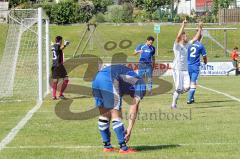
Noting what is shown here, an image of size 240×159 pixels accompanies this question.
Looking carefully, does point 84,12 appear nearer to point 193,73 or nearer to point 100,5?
point 100,5

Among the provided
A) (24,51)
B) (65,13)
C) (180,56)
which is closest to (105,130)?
(180,56)

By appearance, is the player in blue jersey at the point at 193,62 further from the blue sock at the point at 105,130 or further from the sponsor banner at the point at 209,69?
the sponsor banner at the point at 209,69

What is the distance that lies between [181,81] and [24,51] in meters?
8.27

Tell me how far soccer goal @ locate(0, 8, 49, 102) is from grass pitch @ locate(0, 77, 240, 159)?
99.3 inches

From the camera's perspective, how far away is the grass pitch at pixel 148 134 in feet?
33.0

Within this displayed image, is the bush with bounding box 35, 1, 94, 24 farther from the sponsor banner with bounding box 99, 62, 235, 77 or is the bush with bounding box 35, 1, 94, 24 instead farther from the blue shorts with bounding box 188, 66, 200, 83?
the blue shorts with bounding box 188, 66, 200, 83

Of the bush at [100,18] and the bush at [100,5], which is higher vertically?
the bush at [100,5]

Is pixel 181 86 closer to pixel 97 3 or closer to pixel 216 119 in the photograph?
pixel 216 119

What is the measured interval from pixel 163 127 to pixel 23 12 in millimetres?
9365

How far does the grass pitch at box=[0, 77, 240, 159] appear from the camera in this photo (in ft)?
33.0

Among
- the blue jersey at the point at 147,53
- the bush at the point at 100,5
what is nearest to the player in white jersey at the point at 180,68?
the blue jersey at the point at 147,53

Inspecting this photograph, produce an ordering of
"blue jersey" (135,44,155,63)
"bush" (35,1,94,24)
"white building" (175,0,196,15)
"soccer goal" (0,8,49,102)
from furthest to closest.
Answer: "white building" (175,0,196,15) < "bush" (35,1,94,24) < "blue jersey" (135,44,155,63) < "soccer goal" (0,8,49,102)

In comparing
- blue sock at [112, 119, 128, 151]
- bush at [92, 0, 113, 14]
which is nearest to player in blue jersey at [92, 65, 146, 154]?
blue sock at [112, 119, 128, 151]

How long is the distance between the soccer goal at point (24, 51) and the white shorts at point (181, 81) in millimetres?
4651
